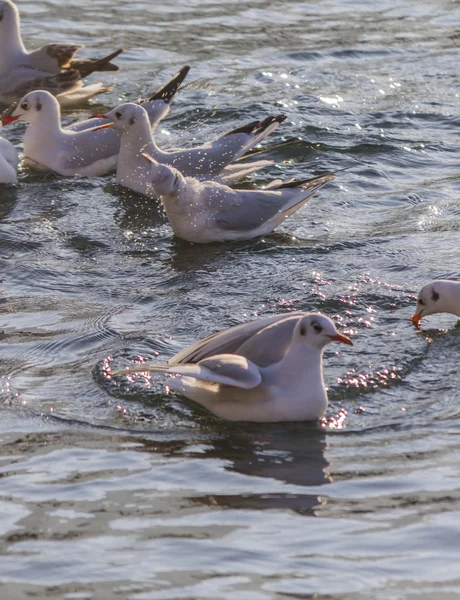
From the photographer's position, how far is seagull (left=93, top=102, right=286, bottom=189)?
1030cm

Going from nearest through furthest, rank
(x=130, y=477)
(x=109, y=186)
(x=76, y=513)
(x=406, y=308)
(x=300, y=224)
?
(x=76, y=513), (x=130, y=477), (x=406, y=308), (x=300, y=224), (x=109, y=186)

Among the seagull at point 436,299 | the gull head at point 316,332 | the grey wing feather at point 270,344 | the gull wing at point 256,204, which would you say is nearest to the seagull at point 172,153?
the gull wing at point 256,204

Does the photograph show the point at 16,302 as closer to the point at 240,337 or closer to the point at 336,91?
the point at 240,337

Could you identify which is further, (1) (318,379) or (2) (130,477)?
(1) (318,379)

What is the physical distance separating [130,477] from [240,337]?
48.1 inches

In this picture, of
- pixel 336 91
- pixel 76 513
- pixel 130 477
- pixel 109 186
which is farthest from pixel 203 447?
pixel 336 91

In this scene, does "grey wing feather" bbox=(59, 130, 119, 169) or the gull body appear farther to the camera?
"grey wing feather" bbox=(59, 130, 119, 169)

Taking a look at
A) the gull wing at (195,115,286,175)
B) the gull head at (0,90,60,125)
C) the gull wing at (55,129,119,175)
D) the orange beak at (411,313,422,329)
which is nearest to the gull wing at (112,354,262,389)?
the orange beak at (411,313,422,329)

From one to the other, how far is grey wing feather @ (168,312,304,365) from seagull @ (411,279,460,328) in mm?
1346

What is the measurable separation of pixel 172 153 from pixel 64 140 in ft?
4.28

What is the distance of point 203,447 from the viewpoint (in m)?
5.75

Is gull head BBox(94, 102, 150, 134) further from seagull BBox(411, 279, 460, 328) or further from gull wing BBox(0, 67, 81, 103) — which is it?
seagull BBox(411, 279, 460, 328)

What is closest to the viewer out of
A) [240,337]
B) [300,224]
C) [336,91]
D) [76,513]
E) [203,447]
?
[76,513]

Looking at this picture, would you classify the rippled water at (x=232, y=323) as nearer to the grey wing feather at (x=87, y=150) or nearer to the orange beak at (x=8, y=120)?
the grey wing feather at (x=87, y=150)
